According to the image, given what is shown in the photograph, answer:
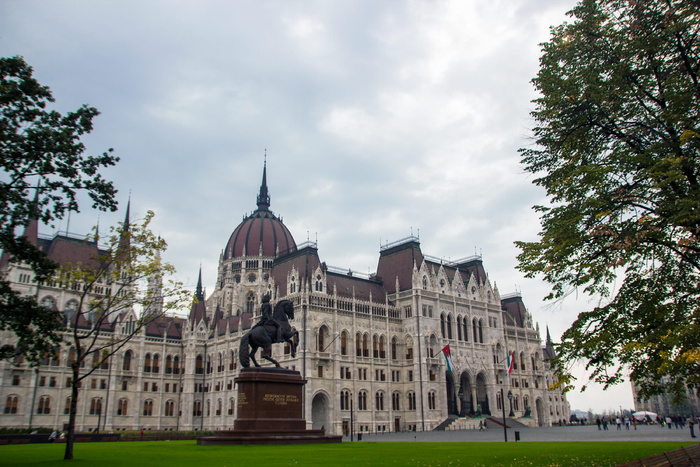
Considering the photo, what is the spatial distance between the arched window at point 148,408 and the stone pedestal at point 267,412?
5459 cm

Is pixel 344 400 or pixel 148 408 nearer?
pixel 344 400

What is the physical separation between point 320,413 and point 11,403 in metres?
36.6

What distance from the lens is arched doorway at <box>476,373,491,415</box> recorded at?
79375mm

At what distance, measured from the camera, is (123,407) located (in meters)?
77.1

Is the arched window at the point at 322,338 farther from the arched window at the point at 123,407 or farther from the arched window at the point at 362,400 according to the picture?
the arched window at the point at 123,407

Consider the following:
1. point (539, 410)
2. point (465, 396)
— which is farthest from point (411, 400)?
point (539, 410)

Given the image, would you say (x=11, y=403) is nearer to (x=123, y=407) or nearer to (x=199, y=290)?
(x=123, y=407)

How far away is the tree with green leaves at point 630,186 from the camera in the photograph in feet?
54.4

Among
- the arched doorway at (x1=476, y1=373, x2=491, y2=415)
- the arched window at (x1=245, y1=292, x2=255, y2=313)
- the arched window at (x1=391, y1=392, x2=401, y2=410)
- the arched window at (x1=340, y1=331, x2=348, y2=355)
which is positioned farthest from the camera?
the arched window at (x1=245, y1=292, x2=255, y2=313)

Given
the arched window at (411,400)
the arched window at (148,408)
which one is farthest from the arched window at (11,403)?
the arched window at (411,400)

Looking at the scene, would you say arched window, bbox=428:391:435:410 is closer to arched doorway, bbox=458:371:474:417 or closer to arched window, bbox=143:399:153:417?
arched doorway, bbox=458:371:474:417

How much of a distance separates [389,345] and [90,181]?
57004mm

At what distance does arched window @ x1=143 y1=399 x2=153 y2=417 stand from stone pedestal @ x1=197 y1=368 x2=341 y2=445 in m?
54.6

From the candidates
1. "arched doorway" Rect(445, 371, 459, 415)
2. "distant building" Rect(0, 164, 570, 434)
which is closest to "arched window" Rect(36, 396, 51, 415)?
"distant building" Rect(0, 164, 570, 434)
